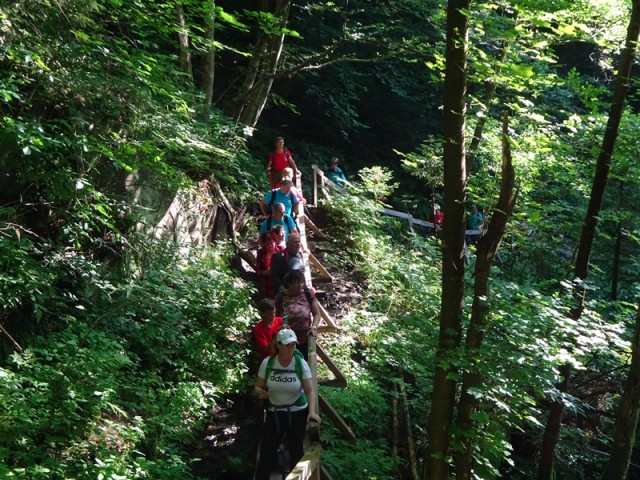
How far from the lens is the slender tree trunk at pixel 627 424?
6.70 metres

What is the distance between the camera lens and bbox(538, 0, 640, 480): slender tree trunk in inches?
292

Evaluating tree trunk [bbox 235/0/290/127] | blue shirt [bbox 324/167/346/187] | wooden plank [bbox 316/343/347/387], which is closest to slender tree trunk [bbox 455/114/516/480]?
wooden plank [bbox 316/343/347/387]

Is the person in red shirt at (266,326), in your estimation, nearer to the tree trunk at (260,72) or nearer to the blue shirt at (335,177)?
the tree trunk at (260,72)

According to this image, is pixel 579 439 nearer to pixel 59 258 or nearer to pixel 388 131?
pixel 59 258

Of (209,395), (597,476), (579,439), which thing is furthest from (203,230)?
(597,476)

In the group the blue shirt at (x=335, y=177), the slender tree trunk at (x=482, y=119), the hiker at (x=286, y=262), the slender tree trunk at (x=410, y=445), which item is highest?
the slender tree trunk at (x=482, y=119)

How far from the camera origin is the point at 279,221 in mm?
9688

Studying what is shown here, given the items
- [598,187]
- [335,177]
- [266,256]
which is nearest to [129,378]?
[266,256]

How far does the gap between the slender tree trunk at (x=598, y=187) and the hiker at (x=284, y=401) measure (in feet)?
12.0

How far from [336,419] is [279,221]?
3.82 m

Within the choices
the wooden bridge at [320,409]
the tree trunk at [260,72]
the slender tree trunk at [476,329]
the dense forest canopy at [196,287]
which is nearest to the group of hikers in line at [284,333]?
the wooden bridge at [320,409]

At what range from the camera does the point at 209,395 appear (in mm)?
7160

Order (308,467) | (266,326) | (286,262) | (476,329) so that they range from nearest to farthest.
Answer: (308,467)
(476,329)
(266,326)
(286,262)

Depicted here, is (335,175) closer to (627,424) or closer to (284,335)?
(627,424)
